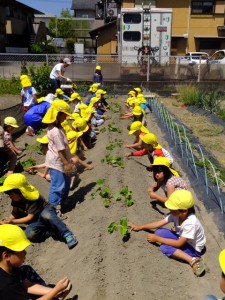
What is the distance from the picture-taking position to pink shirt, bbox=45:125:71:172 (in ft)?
16.0

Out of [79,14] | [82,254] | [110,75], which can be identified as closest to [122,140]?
[82,254]

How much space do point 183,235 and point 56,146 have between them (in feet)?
6.80

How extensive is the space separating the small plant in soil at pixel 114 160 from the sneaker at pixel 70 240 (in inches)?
93.2

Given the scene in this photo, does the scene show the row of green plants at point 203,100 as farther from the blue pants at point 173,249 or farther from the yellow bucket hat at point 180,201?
the yellow bucket hat at point 180,201

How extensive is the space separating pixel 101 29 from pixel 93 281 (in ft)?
100

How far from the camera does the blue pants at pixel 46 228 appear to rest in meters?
4.39

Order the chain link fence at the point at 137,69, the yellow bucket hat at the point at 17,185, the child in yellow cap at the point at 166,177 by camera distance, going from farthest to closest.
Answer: the chain link fence at the point at 137,69 < the child in yellow cap at the point at 166,177 < the yellow bucket hat at the point at 17,185

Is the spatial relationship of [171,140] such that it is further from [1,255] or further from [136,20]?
[136,20]

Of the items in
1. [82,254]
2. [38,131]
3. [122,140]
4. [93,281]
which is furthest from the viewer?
[38,131]

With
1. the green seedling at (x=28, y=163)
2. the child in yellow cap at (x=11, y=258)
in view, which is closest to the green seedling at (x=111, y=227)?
the child in yellow cap at (x=11, y=258)

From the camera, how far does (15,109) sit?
32.5 ft

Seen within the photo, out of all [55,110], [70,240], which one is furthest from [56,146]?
[70,240]

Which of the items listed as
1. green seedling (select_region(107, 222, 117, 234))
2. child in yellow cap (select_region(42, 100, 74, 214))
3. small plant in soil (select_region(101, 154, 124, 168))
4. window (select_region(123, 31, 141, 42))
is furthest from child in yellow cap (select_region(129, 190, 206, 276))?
window (select_region(123, 31, 141, 42))

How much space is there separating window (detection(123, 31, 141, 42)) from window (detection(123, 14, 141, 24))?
0.58m
